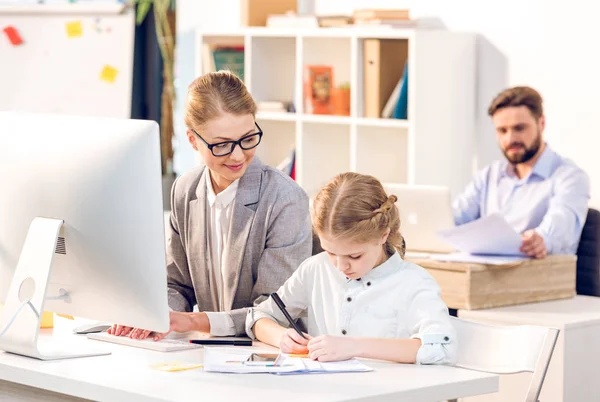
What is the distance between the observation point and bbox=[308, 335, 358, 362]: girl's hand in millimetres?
2062

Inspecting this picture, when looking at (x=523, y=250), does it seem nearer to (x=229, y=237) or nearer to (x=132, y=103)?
(x=229, y=237)

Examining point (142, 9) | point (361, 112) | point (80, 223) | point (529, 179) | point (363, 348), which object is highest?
point (142, 9)

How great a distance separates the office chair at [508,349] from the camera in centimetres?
215

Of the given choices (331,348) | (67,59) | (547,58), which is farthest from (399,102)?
(331,348)

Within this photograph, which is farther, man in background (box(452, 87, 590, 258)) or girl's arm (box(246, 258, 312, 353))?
man in background (box(452, 87, 590, 258))

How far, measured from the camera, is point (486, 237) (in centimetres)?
339

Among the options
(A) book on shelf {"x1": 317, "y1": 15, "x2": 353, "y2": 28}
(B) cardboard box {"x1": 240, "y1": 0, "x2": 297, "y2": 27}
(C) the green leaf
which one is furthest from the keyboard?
(C) the green leaf

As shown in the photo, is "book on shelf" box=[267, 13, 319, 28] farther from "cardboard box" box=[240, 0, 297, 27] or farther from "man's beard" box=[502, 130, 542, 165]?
"man's beard" box=[502, 130, 542, 165]

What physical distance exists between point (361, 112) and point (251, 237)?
240 centimetres

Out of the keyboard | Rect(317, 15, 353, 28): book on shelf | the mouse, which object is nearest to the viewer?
the keyboard

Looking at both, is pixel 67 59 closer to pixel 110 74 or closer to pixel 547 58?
pixel 110 74

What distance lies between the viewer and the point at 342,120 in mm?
4820

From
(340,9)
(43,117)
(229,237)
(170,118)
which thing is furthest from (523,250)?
(170,118)

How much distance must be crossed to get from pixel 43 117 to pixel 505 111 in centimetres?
232
